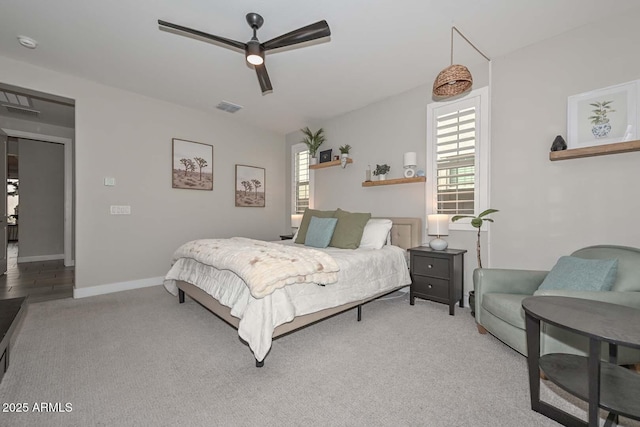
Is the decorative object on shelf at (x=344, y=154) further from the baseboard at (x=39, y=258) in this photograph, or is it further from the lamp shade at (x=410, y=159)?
the baseboard at (x=39, y=258)

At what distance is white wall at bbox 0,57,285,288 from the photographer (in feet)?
12.4

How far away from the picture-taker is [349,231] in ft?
12.0

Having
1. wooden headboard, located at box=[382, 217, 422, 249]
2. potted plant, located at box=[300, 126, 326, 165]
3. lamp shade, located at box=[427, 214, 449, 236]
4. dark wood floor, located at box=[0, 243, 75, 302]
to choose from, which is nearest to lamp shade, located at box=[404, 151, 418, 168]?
wooden headboard, located at box=[382, 217, 422, 249]

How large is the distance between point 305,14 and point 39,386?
348 centimetres

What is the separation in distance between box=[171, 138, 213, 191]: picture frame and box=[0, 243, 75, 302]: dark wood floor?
2200mm

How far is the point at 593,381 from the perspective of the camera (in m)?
1.25

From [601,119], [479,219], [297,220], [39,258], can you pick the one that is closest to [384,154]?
[479,219]

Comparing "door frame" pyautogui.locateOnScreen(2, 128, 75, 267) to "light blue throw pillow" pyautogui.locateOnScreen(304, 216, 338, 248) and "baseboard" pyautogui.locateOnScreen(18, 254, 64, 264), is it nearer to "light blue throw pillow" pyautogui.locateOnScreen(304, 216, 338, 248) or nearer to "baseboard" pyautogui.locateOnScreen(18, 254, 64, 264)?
"baseboard" pyautogui.locateOnScreen(18, 254, 64, 264)

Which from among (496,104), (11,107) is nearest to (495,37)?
(496,104)

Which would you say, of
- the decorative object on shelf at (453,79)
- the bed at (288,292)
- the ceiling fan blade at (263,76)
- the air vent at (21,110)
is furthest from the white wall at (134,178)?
the decorative object on shelf at (453,79)

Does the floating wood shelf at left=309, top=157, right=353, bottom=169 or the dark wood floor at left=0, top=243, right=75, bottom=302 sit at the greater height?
the floating wood shelf at left=309, top=157, right=353, bottom=169

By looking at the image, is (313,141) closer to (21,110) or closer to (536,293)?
(536,293)

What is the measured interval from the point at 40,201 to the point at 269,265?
7369mm

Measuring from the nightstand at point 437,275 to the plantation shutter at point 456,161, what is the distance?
0.64 metres
